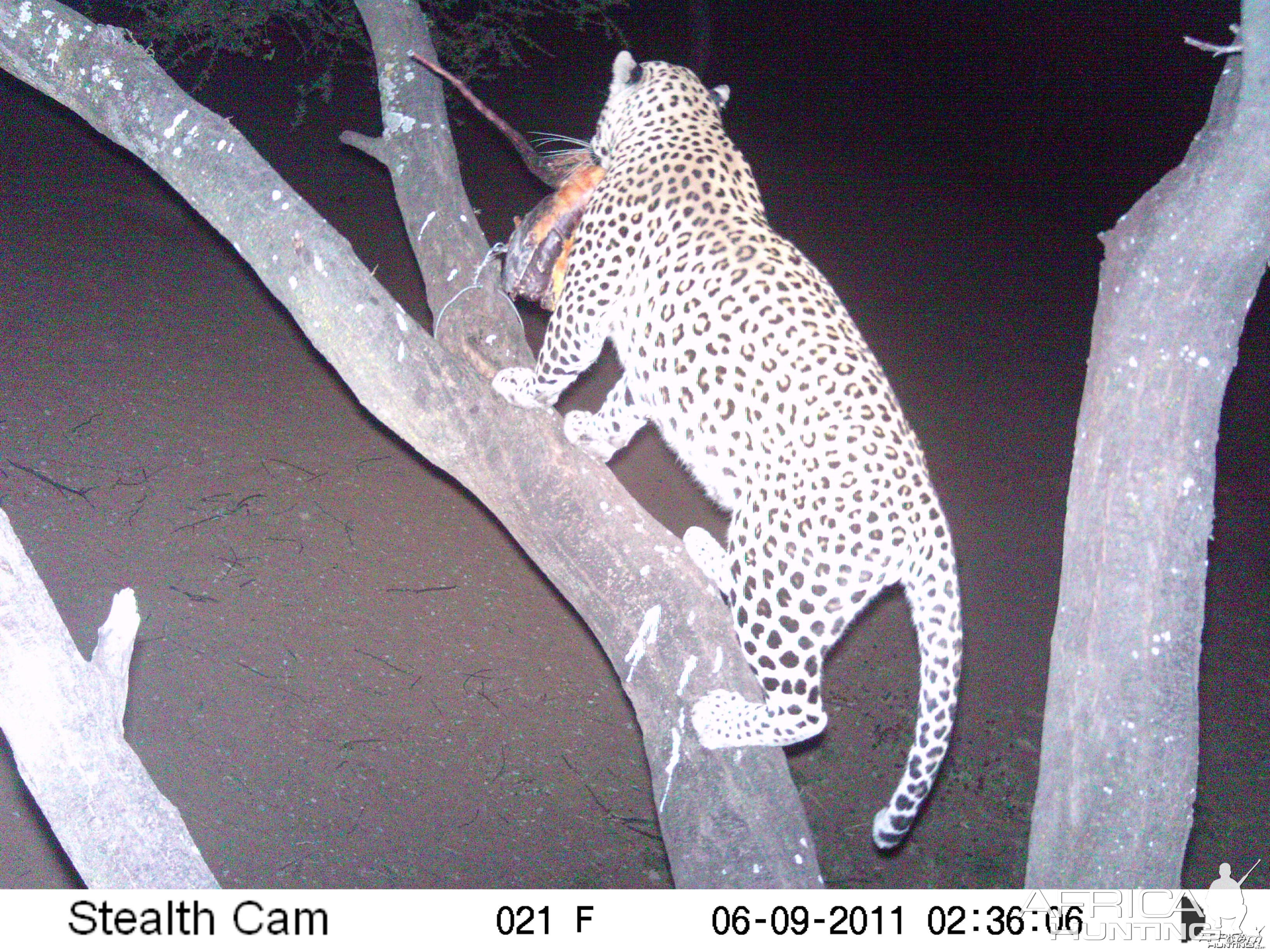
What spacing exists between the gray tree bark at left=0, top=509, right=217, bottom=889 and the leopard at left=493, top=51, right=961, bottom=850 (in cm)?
100

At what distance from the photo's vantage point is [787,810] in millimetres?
2027

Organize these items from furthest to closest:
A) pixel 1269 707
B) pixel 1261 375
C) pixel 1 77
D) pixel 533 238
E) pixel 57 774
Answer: pixel 1261 375, pixel 1 77, pixel 1269 707, pixel 533 238, pixel 57 774

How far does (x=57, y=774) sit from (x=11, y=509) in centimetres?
264

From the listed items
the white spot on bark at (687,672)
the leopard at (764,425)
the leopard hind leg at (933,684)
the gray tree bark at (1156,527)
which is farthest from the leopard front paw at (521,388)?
the gray tree bark at (1156,527)

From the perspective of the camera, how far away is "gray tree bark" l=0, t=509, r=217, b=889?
6.00ft

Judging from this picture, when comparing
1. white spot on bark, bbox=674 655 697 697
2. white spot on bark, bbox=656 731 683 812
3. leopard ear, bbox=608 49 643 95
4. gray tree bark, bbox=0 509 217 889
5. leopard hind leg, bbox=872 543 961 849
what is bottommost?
gray tree bark, bbox=0 509 217 889

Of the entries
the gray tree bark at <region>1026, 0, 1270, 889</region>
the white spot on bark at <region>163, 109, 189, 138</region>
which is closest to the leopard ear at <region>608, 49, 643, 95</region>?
the white spot on bark at <region>163, 109, 189, 138</region>

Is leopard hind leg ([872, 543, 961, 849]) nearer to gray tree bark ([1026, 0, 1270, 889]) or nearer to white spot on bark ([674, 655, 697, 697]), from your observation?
gray tree bark ([1026, 0, 1270, 889])

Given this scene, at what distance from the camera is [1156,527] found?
180cm

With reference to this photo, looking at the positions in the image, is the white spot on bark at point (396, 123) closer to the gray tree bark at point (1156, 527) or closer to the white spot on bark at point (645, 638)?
the white spot on bark at point (645, 638)

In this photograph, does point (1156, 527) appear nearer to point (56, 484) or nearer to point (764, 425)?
point (764, 425)

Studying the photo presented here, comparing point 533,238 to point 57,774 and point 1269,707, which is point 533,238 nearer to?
point 57,774
